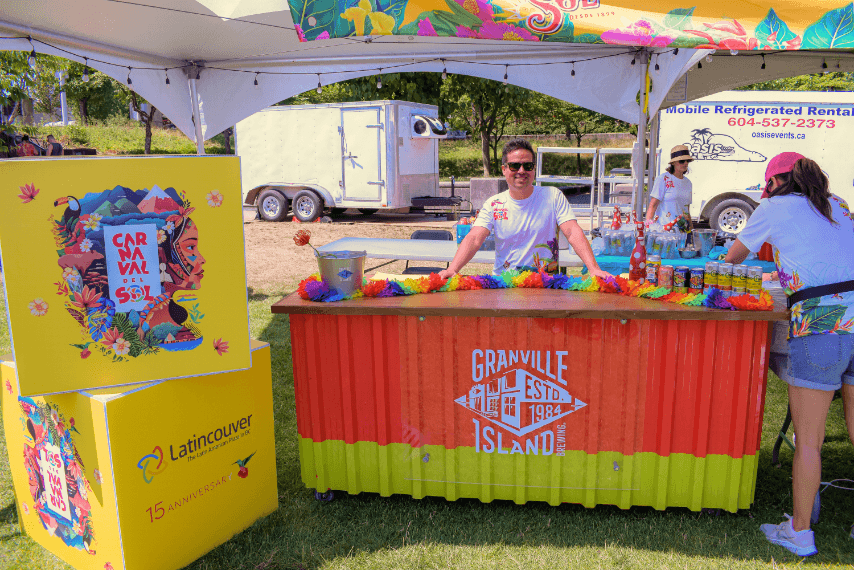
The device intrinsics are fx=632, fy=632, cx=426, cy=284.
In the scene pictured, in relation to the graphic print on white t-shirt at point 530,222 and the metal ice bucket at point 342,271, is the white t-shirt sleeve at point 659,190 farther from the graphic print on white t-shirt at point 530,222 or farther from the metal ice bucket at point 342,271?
the metal ice bucket at point 342,271

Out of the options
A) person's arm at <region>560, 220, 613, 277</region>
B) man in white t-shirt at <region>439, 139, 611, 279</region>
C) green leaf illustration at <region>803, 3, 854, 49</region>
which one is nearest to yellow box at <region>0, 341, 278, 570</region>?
man in white t-shirt at <region>439, 139, 611, 279</region>

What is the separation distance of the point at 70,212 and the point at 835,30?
3374 mm

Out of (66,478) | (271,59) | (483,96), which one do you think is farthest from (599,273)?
(483,96)

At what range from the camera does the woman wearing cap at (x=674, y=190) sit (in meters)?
5.77

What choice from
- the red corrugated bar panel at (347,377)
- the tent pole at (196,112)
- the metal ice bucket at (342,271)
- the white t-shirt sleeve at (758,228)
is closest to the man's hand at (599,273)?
the white t-shirt sleeve at (758,228)

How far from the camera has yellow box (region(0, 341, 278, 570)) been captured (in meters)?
2.34

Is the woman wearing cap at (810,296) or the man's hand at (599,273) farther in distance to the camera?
the man's hand at (599,273)

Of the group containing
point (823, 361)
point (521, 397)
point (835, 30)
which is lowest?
point (521, 397)

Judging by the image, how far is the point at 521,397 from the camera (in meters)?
2.88

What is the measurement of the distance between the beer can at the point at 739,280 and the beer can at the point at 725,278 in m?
0.02

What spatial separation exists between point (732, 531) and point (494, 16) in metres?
2.67

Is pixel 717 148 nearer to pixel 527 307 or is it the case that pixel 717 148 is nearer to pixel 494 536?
pixel 527 307

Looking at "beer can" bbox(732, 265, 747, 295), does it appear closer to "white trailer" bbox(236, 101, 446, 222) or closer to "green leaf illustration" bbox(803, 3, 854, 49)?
"green leaf illustration" bbox(803, 3, 854, 49)

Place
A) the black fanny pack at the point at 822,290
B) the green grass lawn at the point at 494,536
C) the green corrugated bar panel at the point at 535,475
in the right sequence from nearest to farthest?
1. the black fanny pack at the point at 822,290
2. the green grass lawn at the point at 494,536
3. the green corrugated bar panel at the point at 535,475
